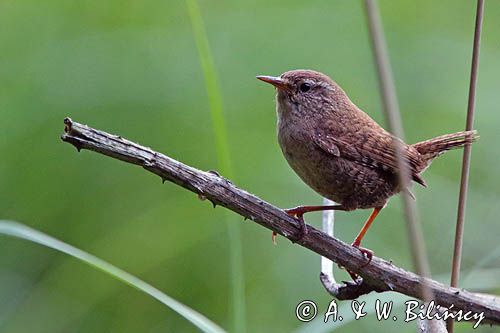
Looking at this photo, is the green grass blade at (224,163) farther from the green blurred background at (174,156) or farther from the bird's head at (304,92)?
the green blurred background at (174,156)

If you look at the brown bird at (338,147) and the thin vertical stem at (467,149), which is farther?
the brown bird at (338,147)

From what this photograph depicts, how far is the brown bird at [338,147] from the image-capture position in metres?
3.01

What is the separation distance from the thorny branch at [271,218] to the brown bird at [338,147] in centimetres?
38

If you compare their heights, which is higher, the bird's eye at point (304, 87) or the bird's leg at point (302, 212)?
the bird's eye at point (304, 87)

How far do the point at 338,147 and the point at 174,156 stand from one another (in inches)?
53.1

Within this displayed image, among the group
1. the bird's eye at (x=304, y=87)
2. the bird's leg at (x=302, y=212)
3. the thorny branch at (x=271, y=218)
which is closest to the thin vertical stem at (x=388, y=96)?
the thorny branch at (x=271, y=218)

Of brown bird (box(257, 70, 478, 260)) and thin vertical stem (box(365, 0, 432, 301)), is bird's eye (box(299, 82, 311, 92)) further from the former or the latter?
thin vertical stem (box(365, 0, 432, 301))

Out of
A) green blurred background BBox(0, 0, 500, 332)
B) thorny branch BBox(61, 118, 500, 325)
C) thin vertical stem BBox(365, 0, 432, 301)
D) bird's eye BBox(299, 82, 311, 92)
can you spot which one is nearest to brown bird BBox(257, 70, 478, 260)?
bird's eye BBox(299, 82, 311, 92)

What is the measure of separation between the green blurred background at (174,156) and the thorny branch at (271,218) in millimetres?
Answer: 1276

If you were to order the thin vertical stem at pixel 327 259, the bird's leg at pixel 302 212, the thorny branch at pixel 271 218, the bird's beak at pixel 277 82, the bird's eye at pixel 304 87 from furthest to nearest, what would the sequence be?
the bird's eye at pixel 304 87
the bird's beak at pixel 277 82
the thin vertical stem at pixel 327 259
the bird's leg at pixel 302 212
the thorny branch at pixel 271 218

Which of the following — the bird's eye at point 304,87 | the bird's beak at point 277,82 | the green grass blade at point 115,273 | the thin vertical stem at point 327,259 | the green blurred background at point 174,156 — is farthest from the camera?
the green blurred background at point 174,156

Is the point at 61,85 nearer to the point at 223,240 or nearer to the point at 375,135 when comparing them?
the point at 223,240

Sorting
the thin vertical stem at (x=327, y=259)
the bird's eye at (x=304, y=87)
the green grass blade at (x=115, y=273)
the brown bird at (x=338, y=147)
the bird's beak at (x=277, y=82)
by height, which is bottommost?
the green grass blade at (x=115, y=273)

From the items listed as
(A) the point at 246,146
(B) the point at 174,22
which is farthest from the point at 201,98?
(B) the point at 174,22
